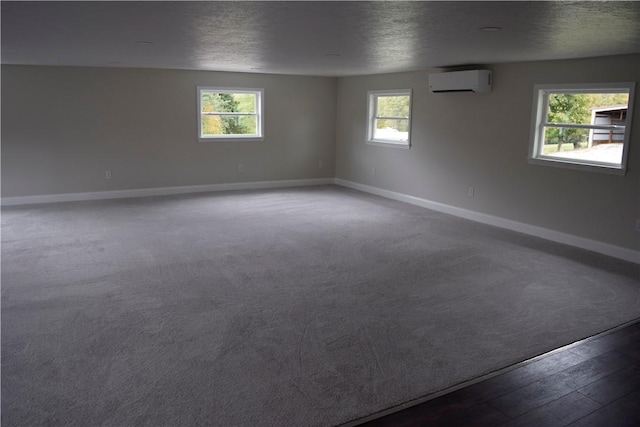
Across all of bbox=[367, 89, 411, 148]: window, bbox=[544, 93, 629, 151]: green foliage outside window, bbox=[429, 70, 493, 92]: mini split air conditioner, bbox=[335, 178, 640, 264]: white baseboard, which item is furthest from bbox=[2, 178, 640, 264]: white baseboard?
bbox=[429, 70, 493, 92]: mini split air conditioner

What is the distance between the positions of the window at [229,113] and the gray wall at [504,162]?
6.19 feet

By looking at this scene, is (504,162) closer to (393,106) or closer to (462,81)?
(462,81)

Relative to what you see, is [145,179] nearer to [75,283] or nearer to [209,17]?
[75,283]

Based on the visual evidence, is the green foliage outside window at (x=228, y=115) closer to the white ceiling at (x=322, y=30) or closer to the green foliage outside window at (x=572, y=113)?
the white ceiling at (x=322, y=30)

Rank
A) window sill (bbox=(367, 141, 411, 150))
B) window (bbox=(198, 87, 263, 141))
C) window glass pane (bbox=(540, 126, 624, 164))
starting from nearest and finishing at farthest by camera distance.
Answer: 1. window glass pane (bbox=(540, 126, 624, 164))
2. window sill (bbox=(367, 141, 411, 150))
3. window (bbox=(198, 87, 263, 141))

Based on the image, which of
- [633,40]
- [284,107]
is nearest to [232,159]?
[284,107]

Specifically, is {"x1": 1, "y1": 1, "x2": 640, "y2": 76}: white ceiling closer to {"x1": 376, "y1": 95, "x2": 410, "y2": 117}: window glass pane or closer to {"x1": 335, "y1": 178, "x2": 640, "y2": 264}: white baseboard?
{"x1": 335, "y1": 178, "x2": 640, "y2": 264}: white baseboard

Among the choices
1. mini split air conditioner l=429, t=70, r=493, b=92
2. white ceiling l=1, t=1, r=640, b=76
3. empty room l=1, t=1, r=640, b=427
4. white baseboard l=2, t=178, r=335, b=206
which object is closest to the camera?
empty room l=1, t=1, r=640, b=427

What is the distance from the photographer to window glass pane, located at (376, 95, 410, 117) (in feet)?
26.7

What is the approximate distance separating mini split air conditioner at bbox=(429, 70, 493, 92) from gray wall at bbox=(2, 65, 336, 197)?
9.86 feet

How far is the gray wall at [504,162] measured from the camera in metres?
5.29

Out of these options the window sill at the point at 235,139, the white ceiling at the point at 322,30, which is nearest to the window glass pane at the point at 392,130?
the window sill at the point at 235,139

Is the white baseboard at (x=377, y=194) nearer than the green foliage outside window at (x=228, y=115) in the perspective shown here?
Yes

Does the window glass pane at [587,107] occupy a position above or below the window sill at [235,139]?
above
